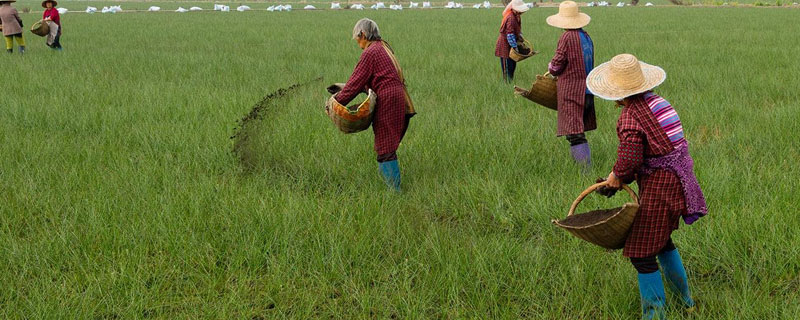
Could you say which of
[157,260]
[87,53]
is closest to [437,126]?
[157,260]

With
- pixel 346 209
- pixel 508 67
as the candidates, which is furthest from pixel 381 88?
pixel 508 67

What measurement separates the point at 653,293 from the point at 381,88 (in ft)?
6.40

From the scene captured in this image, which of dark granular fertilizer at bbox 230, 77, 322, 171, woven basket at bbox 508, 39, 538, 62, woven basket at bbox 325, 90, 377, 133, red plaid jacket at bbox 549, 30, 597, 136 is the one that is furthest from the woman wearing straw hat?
woven basket at bbox 508, 39, 538, 62

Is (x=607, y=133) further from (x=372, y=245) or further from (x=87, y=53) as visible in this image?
(x=87, y=53)

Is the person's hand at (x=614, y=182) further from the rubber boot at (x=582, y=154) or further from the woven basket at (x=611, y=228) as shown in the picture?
the rubber boot at (x=582, y=154)

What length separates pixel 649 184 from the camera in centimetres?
220

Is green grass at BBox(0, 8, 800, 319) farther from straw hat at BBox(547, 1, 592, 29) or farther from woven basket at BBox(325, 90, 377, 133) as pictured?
straw hat at BBox(547, 1, 592, 29)

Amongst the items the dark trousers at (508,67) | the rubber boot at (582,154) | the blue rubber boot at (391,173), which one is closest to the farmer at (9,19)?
the dark trousers at (508,67)

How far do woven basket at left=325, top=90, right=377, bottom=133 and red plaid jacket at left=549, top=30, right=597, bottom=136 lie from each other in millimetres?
1184

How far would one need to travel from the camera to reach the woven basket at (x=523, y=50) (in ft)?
21.2

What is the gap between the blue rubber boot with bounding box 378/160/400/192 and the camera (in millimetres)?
3857

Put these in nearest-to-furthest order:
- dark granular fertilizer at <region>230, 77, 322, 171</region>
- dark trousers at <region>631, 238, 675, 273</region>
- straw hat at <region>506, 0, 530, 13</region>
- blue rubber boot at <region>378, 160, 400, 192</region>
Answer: dark trousers at <region>631, 238, 675, 273</region>
blue rubber boot at <region>378, 160, 400, 192</region>
dark granular fertilizer at <region>230, 77, 322, 171</region>
straw hat at <region>506, 0, 530, 13</region>

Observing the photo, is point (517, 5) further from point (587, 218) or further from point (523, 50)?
point (587, 218)

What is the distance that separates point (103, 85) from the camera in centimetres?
743
